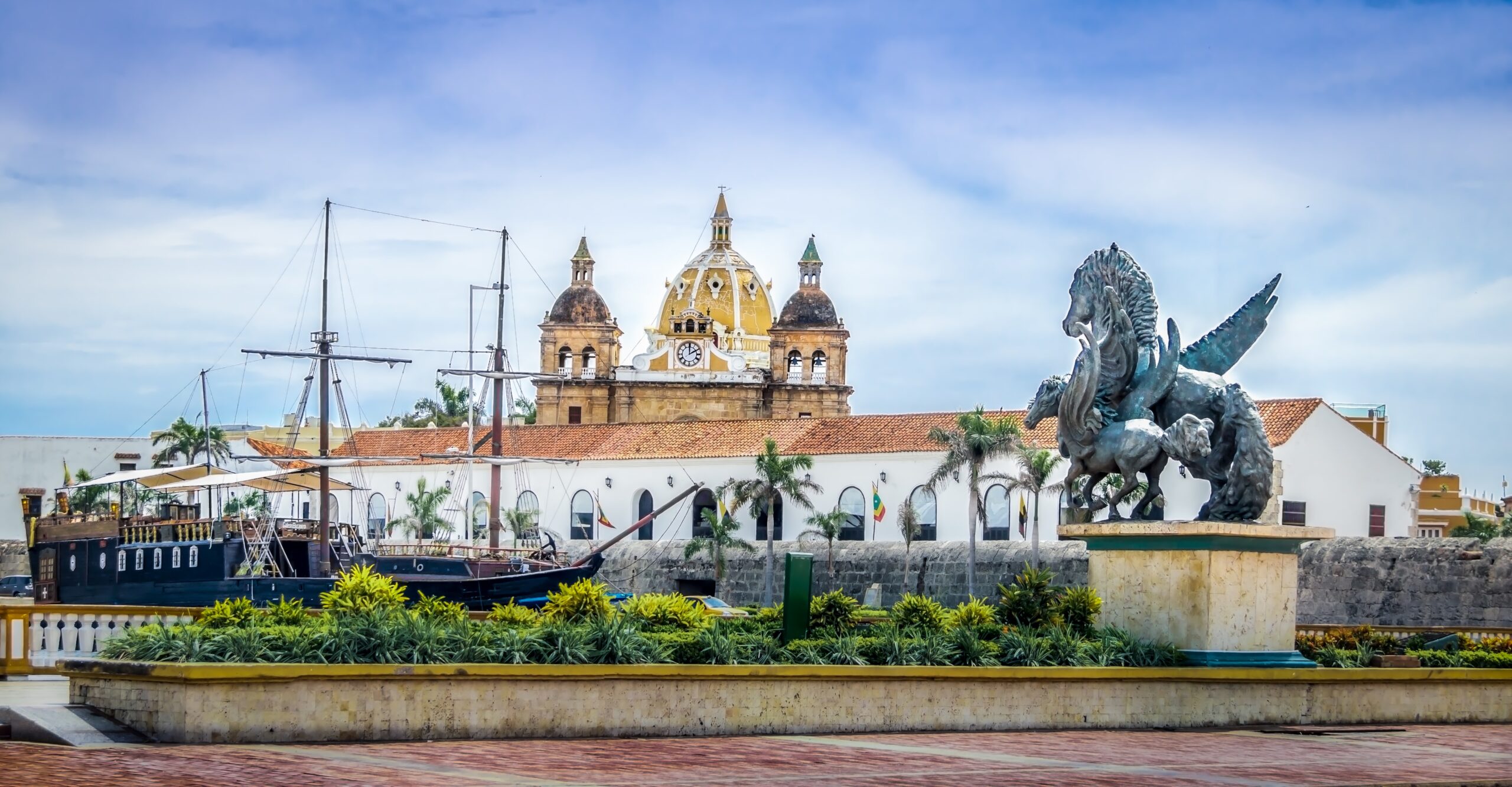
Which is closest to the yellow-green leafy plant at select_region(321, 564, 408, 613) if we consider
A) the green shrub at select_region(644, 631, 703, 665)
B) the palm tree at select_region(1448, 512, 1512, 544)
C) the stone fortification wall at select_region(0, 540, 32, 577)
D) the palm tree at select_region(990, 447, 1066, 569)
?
the green shrub at select_region(644, 631, 703, 665)

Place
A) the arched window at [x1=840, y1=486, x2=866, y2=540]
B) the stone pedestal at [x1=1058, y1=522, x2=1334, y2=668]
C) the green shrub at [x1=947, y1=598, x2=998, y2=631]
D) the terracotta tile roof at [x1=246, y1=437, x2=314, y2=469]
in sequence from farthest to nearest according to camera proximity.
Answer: the terracotta tile roof at [x1=246, y1=437, x2=314, y2=469], the arched window at [x1=840, y1=486, x2=866, y2=540], the green shrub at [x1=947, y1=598, x2=998, y2=631], the stone pedestal at [x1=1058, y1=522, x2=1334, y2=668]

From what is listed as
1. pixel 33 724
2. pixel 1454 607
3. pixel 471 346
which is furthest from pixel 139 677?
pixel 471 346

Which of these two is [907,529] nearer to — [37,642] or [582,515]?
[582,515]

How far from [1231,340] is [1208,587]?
114 inches

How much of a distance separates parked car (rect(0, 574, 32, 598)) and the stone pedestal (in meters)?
58.0

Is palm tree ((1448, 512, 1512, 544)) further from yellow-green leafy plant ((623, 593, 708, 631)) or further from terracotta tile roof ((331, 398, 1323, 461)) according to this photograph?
yellow-green leafy plant ((623, 593, 708, 631))

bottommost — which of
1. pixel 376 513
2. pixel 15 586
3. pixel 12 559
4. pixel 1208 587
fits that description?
pixel 15 586

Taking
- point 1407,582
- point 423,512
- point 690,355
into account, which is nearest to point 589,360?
point 690,355

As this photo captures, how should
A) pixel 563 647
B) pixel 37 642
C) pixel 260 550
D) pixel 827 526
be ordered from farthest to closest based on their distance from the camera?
pixel 827 526 < pixel 260 550 < pixel 37 642 < pixel 563 647

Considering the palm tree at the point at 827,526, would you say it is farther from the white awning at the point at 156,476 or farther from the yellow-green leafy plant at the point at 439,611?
the yellow-green leafy plant at the point at 439,611

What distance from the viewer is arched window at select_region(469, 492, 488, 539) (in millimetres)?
63719

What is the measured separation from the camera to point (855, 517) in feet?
189

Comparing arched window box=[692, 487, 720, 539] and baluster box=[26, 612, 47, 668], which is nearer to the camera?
baluster box=[26, 612, 47, 668]

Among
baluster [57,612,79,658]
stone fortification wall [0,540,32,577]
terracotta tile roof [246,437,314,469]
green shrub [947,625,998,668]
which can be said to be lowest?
stone fortification wall [0,540,32,577]
